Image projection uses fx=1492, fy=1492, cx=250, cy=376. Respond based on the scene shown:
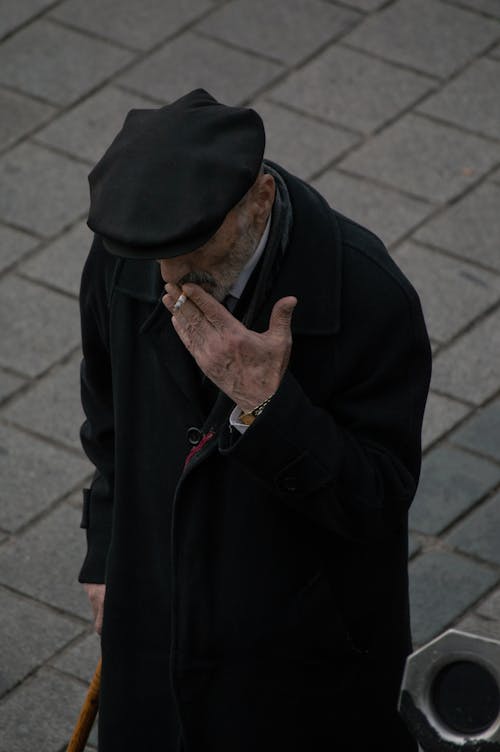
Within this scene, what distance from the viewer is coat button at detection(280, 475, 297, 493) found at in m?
2.92

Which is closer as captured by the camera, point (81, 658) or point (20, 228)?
point (81, 658)

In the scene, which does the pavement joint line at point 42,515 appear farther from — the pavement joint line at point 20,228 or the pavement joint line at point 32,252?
the pavement joint line at point 20,228

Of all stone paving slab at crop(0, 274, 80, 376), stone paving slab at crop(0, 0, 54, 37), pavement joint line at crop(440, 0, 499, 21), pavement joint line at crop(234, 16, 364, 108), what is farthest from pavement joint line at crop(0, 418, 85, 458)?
pavement joint line at crop(440, 0, 499, 21)

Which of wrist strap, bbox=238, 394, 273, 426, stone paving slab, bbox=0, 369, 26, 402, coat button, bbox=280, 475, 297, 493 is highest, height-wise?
wrist strap, bbox=238, 394, 273, 426

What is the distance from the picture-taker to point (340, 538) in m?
3.21

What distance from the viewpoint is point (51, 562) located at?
5.04 metres

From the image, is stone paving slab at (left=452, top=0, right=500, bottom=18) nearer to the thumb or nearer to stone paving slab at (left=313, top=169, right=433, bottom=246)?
stone paving slab at (left=313, top=169, right=433, bottom=246)

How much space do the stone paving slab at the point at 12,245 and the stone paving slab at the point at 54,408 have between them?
69 cm

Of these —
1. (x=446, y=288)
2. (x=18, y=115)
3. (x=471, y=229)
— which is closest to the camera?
(x=446, y=288)

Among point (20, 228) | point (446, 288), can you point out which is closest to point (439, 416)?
point (446, 288)

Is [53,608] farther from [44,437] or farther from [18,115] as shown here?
[18,115]

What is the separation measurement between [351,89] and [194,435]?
4297 mm

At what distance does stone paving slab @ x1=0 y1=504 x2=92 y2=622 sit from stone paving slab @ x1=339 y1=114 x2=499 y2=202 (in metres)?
2.30

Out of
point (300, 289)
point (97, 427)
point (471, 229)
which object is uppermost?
point (300, 289)
